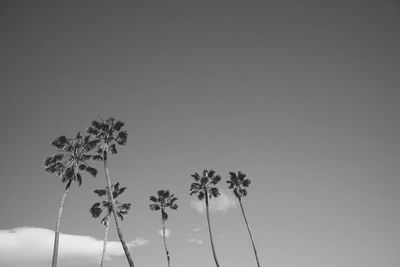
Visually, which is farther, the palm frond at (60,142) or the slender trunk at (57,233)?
the palm frond at (60,142)

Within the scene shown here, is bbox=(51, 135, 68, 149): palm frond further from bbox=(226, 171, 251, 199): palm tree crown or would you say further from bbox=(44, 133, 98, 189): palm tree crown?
bbox=(226, 171, 251, 199): palm tree crown

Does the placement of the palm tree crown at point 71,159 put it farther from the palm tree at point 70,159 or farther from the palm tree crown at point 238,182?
the palm tree crown at point 238,182

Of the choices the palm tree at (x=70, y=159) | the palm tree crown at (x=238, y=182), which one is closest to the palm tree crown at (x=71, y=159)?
the palm tree at (x=70, y=159)

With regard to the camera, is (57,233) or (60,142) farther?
(60,142)

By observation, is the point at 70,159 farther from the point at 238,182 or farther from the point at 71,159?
the point at 238,182

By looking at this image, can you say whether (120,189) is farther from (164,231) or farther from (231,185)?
(231,185)

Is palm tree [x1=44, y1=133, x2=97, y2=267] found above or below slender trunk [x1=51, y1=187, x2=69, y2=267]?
above

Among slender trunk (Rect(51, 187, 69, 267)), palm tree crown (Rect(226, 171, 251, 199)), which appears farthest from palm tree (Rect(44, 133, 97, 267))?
palm tree crown (Rect(226, 171, 251, 199))

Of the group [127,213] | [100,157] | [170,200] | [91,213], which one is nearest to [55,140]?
[100,157]

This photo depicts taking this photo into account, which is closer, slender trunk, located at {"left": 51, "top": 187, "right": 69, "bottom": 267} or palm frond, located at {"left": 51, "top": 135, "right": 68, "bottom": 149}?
slender trunk, located at {"left": 51, "top": 187, "right": 69, "bottom": 267}

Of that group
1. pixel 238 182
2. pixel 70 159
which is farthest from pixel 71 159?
pixel 238 182

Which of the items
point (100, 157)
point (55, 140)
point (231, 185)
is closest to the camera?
point (55, 140)

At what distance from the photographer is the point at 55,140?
30234 mm

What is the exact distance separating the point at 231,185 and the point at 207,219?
7.39 metres
